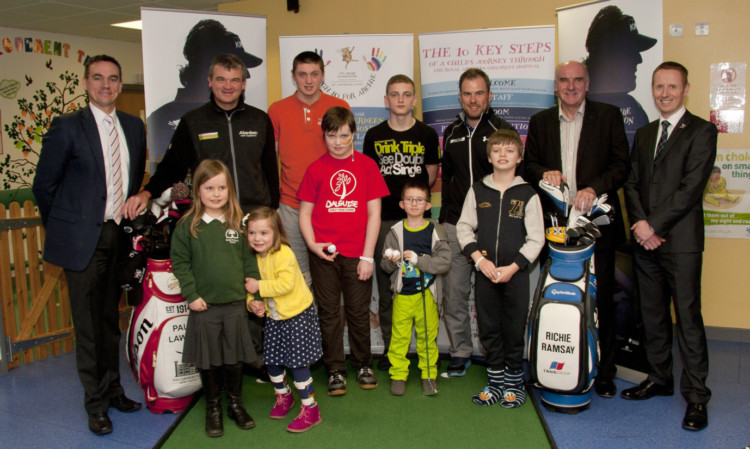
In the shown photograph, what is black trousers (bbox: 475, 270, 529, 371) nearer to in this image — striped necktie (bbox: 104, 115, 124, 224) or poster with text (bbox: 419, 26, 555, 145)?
poster with text (bbox: 419, 26, 555, 145)

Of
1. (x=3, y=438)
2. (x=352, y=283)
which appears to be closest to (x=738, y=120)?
(x=352, y=283)

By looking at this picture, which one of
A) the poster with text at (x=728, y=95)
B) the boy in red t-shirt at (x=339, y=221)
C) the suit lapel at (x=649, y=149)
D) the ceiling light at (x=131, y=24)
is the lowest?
the boy in red t-shirt at (x=339, y=221)

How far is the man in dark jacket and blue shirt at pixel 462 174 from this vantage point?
3.30 m

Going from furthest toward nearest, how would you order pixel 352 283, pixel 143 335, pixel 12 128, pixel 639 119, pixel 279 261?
pixel 12 128
pixel 639 119
pixel 352 283
pixel 143 335
pixel 279 261

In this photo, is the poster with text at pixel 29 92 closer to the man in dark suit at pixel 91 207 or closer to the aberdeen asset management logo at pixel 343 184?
the man in dark suit at pixel 91 207

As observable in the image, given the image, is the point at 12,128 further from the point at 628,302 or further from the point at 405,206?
the point at 628,302

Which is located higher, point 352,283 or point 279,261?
point 279,261

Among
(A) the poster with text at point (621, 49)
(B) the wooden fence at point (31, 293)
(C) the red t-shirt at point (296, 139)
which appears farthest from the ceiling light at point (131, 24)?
(A) the poster with text at point (621, 49)

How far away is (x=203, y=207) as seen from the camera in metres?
2.80

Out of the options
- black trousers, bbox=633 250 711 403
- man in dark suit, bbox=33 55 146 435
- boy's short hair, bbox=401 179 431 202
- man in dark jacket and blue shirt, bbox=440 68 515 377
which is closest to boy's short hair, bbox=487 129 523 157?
man in dark jacket and blue shirt, bbox=440 68 515 377

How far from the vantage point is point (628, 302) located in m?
3.34

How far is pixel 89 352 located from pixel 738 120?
455 cm

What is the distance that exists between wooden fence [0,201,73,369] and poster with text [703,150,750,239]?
4805mm

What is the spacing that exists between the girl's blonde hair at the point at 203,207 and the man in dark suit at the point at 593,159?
1.72 meters
